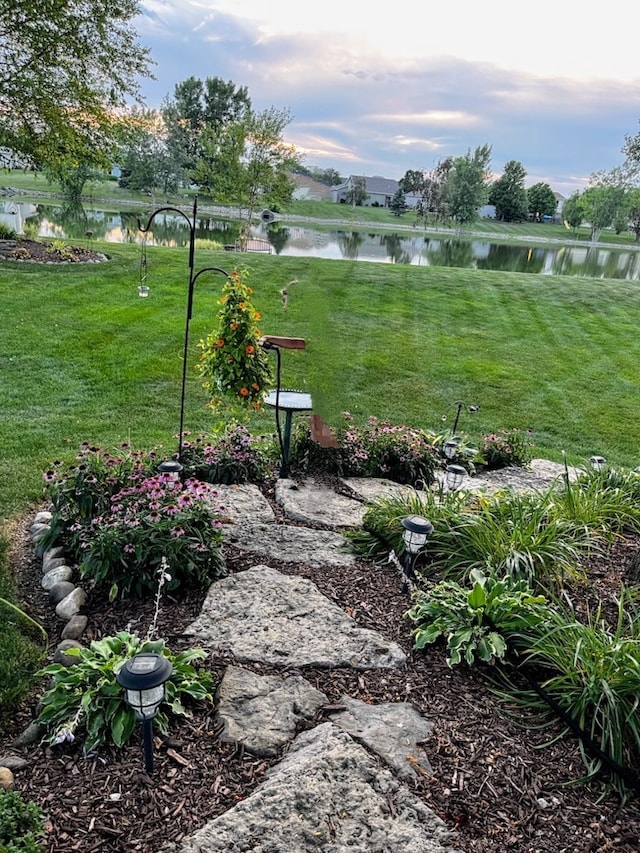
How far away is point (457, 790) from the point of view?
61.6 inches

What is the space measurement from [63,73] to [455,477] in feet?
38.8

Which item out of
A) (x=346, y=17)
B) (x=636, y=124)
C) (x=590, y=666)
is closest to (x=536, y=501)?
(x=590, y=666)

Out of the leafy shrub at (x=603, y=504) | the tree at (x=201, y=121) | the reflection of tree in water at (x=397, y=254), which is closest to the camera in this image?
the leafy shrub at (x=603, y=504)

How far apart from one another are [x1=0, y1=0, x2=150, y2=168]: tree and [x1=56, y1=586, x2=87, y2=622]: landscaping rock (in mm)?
11389

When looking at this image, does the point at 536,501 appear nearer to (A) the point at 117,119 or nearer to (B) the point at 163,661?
(B) the point at 163,661

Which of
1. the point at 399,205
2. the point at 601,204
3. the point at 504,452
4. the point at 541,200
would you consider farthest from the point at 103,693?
the point at 541,200

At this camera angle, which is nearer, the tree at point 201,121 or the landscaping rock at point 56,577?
the landscaping rock at point 56,577

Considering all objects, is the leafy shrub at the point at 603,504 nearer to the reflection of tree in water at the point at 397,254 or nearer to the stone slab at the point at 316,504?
the stone slab at the point at 316,504

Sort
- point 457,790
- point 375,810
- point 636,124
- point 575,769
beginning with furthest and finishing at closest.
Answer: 1. point 636,124
2. point 575,769
3. point 457,790
4. point 375,810

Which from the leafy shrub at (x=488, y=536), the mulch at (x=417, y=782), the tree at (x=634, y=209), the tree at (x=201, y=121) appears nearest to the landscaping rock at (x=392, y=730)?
the mulch at (x=417, y=782)

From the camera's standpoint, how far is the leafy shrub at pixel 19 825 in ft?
4.27

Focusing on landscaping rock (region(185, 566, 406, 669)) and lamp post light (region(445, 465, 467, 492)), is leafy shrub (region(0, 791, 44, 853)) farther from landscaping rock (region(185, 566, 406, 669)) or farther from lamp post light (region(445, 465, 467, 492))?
lamp post light (region(445, 465, 467, 492))

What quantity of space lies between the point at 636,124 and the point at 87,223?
1761cm

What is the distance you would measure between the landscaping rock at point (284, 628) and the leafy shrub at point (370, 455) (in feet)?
4.97
